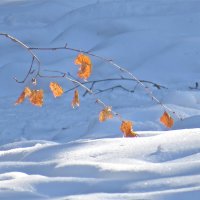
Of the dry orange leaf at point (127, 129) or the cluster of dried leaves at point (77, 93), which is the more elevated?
the cluster of dried leaves at point (77, 93)

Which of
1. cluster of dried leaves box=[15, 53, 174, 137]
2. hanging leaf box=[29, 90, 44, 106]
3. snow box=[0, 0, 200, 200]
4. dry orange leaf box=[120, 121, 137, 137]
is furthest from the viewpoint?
dry orange leaf box=[120, 121, 137, 137]

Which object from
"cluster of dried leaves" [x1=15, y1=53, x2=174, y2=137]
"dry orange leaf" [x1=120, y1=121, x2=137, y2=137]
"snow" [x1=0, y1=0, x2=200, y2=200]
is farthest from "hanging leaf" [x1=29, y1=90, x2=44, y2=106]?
"dry orange leaf" [x1=120, y1=121, x2=137, y2=137]

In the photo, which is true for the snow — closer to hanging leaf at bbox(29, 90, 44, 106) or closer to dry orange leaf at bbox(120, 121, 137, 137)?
dry orange leaf at bbox(120, 121, 137, 137)

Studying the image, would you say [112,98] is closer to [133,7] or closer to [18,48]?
[18,48]

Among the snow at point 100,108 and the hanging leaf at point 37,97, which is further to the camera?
the hanging leaf at point 37,97

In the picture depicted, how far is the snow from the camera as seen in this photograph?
3.20 meters

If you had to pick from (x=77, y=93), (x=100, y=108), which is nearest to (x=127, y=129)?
(x=77, y=93)

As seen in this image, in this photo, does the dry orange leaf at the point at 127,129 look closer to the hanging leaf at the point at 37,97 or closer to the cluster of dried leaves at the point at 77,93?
the cluster of dried leaves at the point at 77,93

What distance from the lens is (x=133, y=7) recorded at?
1077 centimetres

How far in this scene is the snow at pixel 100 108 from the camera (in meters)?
3.20

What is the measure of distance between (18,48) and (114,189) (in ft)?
23.2

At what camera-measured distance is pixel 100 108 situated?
7223 millimetres

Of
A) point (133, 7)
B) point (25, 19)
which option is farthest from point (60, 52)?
point (25, 19)

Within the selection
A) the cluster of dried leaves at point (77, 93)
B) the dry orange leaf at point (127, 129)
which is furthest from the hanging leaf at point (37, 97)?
→ the dry orange leaf at point (127, 129)
